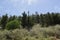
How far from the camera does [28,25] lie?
5262 cm

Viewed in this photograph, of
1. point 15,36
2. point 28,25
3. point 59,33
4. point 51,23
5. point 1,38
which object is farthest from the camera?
point 51,23

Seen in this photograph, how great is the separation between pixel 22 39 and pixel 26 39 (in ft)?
2.64

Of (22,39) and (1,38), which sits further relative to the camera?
(22,39)

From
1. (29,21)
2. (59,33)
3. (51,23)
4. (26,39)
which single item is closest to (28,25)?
(29,21)

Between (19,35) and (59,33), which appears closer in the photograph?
(19,35)

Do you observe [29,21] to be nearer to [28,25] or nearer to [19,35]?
[28,25]

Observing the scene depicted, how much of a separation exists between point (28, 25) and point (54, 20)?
930cm

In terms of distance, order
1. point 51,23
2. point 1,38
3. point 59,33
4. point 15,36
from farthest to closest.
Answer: point 51,23, point 59,33, point 15,36, point 1,38

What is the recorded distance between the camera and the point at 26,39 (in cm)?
2384

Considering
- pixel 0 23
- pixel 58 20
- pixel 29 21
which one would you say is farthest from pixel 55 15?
pixel 0 23

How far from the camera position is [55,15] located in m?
59.3

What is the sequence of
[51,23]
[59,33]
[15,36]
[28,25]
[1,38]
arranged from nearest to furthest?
[1,38], [15,36], [59,33], [28,25], [51,23]

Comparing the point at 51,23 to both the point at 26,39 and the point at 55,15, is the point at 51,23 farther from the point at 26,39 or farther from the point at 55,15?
the point at 26,39

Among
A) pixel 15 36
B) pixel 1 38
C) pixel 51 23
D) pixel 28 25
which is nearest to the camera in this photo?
pixel 1 38
